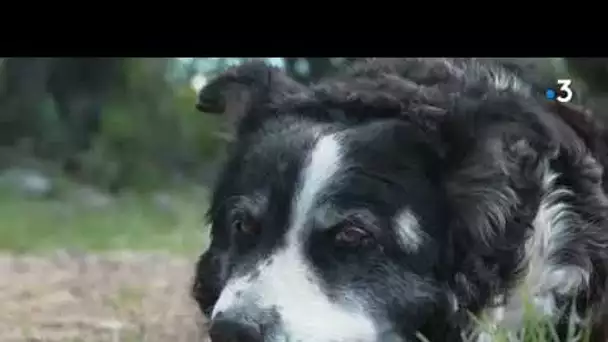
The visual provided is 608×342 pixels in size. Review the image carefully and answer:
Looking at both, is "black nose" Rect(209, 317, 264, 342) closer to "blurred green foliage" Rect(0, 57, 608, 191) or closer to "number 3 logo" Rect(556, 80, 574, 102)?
"blurred green foliage" Rect(0, 57, 608, 191)

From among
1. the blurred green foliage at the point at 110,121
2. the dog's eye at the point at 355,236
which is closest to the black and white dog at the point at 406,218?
the dog's eye at the point at 355,236

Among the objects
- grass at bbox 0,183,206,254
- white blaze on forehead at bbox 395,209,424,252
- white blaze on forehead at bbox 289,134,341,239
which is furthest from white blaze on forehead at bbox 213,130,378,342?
grass at bbox 0,183,206,254

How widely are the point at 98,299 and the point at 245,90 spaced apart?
414 mm

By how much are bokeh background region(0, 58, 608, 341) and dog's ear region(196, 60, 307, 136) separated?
2 cm

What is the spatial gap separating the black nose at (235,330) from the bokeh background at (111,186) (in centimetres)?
15

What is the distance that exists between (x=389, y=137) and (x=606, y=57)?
46 centimetres

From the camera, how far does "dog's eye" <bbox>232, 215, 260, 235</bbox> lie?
5.24ft

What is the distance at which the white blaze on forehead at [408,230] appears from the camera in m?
1.58

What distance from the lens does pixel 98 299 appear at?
1.75 metres
